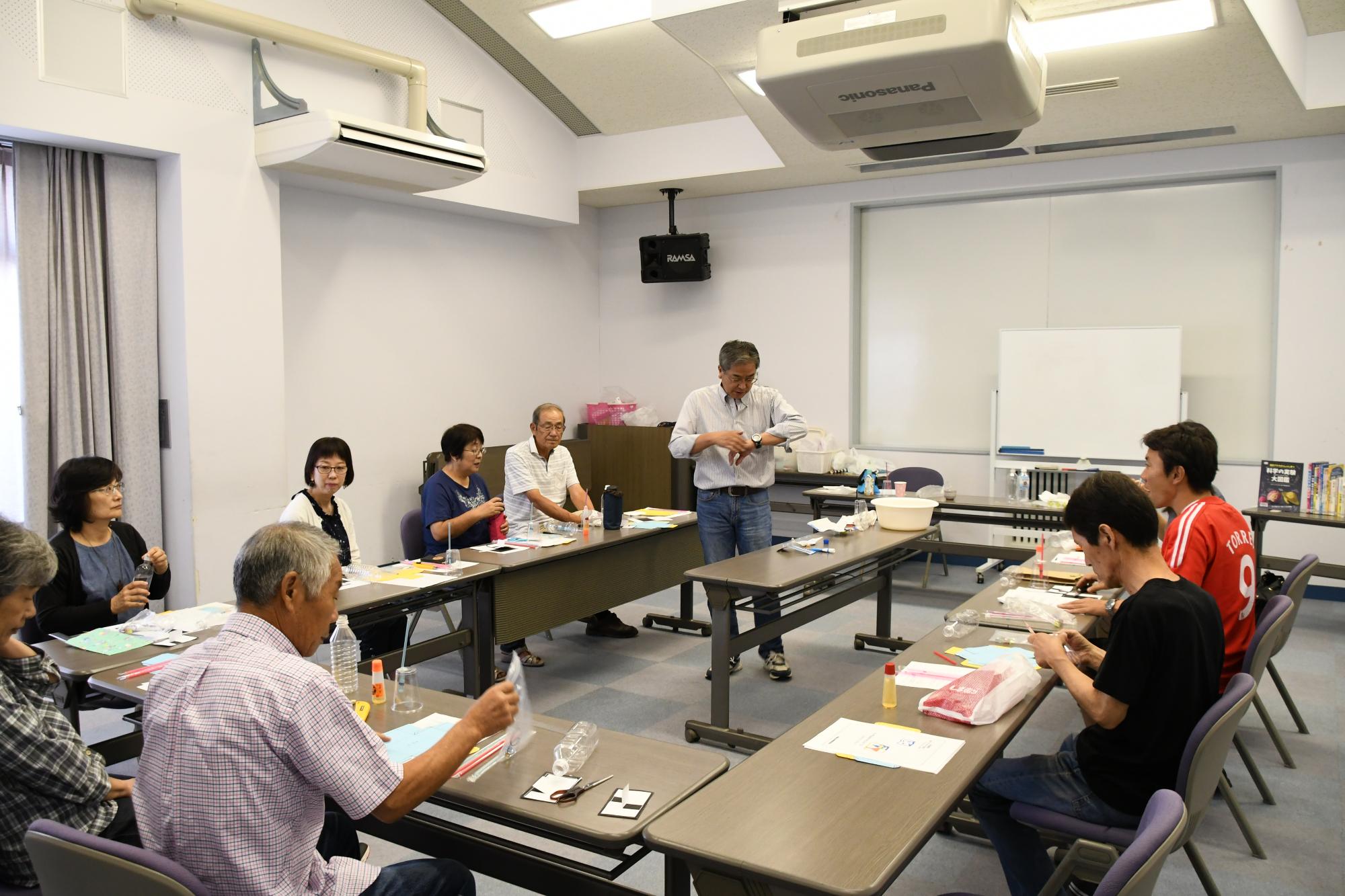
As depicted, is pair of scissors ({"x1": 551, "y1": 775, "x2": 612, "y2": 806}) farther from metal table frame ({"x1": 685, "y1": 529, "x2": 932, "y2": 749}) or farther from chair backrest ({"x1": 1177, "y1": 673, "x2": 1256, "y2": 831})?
metal table frame ({"x1": 685, "y1": 529, "x2": 932, "y2": 749})

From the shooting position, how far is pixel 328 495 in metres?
3.95

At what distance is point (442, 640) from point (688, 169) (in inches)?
182

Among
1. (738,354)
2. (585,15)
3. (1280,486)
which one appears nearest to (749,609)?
(738,354)

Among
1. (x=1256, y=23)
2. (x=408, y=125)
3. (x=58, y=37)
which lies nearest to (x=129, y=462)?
(x=58, y=37)

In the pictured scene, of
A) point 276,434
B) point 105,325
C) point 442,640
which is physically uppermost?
point 105,325

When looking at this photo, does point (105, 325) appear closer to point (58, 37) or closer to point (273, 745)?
point (58, 37)

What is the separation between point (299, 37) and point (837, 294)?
4253 mm

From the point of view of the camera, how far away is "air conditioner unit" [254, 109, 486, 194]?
15.9 ft

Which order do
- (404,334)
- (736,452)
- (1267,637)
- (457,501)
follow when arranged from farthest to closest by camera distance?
1. (404,334)
2. (457,501)
3. (736,452)
4. (1267,637)

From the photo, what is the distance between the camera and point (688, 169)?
23.6 feet

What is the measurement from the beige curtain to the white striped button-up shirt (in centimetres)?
282

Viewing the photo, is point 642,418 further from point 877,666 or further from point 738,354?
point 877,666

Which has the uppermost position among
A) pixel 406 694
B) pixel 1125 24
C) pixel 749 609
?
pixel 1125 24

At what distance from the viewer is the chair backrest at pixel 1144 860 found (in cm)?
129
